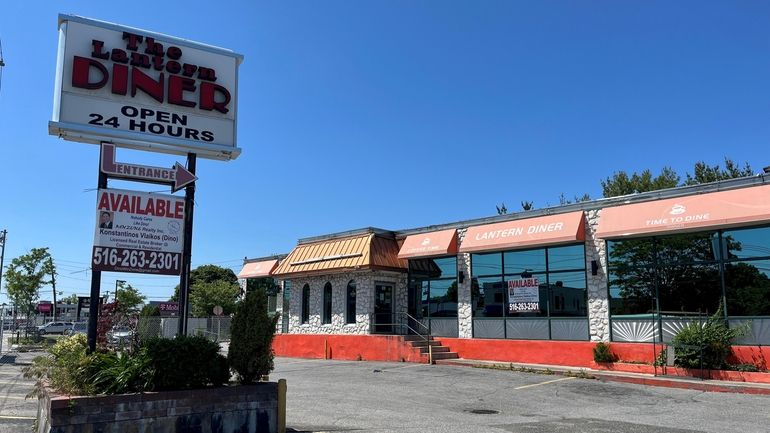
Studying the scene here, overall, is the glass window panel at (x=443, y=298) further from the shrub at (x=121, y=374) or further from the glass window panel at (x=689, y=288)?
the shrub at (x=121, y=374)

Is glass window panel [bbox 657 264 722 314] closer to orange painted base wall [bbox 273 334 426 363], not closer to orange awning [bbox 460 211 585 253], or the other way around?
orange awning [bbox 460 211 585 253]

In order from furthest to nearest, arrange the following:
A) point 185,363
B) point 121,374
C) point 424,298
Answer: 1. point 424,298
2. point 185,363
3. point 121,374

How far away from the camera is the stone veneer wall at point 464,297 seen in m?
22.4

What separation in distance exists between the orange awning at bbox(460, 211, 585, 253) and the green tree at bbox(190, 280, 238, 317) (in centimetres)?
3904

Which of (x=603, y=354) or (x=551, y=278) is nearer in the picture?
(x=603, y=354)

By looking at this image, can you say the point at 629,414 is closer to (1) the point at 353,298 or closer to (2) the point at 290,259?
(1) the point at 353,298

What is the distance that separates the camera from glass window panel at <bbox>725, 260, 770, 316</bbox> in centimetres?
1591

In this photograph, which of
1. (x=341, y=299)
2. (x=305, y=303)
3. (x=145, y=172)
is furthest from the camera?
(x=305, y=303)

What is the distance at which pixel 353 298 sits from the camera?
1015 inches

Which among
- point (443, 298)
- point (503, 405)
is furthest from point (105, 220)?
point (443, 298)

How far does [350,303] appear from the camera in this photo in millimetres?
25906

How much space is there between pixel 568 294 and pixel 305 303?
13.3 meters

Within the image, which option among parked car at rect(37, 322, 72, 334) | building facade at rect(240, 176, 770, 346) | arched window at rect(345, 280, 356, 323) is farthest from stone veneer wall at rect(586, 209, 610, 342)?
parked car at rect(37, 322, 72, 334)

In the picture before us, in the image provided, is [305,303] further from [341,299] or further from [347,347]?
[347,347]
